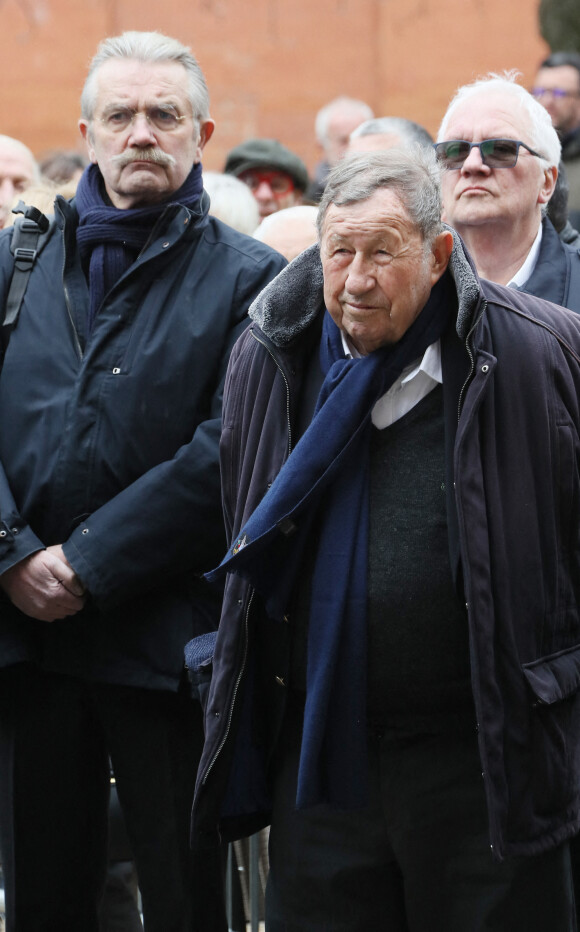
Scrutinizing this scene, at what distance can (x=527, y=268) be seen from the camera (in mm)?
3957

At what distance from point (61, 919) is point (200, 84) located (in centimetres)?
226

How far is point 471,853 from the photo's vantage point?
2867 millimetres

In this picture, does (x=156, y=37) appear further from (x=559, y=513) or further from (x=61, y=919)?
(x=61, y=919)

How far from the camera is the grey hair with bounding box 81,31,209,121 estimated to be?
3824mm

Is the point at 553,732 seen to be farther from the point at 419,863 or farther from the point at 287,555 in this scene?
the point at 287,555

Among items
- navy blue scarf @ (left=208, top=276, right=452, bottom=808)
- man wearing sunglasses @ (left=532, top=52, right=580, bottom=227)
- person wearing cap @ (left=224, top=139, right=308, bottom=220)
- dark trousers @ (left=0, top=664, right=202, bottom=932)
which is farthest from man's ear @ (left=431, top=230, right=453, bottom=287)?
person wearing cap @ (left=224, top=139, right=308, bottom=220)

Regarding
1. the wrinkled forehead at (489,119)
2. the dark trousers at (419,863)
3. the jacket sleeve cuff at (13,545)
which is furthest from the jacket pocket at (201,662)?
the wrinkled forehead at (489,119)

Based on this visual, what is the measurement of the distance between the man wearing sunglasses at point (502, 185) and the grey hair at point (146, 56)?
2.26 ft

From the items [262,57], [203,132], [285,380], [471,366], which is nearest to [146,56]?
[203,132]

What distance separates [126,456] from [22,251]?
2.12 feet

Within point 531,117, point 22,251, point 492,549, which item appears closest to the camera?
point 492,549

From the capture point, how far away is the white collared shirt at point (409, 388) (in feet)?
9.60

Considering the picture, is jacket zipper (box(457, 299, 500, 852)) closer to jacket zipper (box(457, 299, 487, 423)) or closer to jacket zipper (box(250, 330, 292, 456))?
jacket zipper (box(457, 299, 487, 423))

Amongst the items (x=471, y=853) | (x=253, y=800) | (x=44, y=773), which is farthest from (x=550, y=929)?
(x=44, y=773)
